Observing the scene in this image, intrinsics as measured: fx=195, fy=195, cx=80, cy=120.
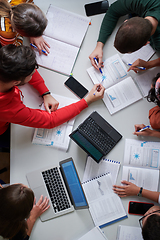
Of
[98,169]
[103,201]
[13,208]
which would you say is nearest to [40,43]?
[98,169]

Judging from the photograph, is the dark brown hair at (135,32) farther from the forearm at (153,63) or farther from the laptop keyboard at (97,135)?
the laptop keyboard at (97,135)

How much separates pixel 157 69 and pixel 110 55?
35cm

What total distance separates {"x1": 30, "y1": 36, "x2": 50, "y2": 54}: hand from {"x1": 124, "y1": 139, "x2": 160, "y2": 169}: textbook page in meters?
0.90

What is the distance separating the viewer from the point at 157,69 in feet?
4.64

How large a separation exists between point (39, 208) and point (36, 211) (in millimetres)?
28

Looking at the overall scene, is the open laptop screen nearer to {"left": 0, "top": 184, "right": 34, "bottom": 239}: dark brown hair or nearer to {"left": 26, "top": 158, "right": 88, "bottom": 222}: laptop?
{"left": 26, "top": 158, "right": 88, "bottom": 222}: laptop

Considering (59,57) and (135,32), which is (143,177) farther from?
(59,57)

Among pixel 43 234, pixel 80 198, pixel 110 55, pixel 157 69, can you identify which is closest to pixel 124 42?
pixel 110 55

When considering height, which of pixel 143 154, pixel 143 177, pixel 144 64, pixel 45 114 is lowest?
pixel 143 177

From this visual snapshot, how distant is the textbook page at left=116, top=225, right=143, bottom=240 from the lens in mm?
1293

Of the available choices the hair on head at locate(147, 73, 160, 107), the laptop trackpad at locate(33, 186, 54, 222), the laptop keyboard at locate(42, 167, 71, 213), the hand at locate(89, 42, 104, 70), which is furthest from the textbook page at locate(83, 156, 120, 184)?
the hand at locate(89, 42, 104, 70)

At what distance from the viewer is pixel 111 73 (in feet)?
4.62

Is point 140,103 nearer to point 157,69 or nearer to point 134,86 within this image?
point 134,86

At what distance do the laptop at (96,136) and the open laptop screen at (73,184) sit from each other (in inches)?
6.1
